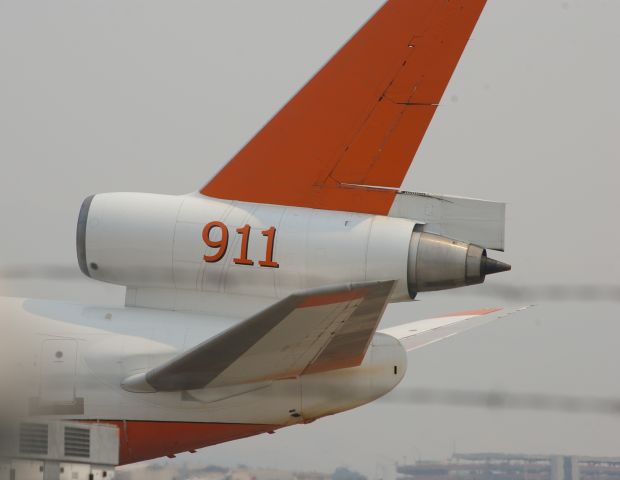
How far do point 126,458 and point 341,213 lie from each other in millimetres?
3961

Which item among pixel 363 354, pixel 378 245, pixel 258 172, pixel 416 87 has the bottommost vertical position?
pixel 363 354

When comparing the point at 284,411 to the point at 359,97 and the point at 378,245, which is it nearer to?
the point at 378,245

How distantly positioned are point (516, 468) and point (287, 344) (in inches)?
139

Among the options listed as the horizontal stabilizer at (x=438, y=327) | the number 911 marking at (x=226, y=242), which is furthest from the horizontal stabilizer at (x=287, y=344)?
the horizontal stabilizer at (x=438, y=327)

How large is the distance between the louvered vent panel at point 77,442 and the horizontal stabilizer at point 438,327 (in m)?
7.15

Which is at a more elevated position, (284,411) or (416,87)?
(416,87)

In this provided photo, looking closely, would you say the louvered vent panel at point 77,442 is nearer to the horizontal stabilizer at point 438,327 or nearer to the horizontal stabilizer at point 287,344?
the horizontal stabilizer at point 287,344

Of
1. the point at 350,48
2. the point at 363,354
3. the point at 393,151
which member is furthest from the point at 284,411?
the point at 350,48

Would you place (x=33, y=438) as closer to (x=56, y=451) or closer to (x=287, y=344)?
(x=56, y=451)

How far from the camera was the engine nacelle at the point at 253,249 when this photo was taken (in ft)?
50.8

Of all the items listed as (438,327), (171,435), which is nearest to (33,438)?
(171,435)

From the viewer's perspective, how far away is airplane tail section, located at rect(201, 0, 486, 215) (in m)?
16.4

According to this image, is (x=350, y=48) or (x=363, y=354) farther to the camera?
(x=350, y=48)

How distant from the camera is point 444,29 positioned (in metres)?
16.5
